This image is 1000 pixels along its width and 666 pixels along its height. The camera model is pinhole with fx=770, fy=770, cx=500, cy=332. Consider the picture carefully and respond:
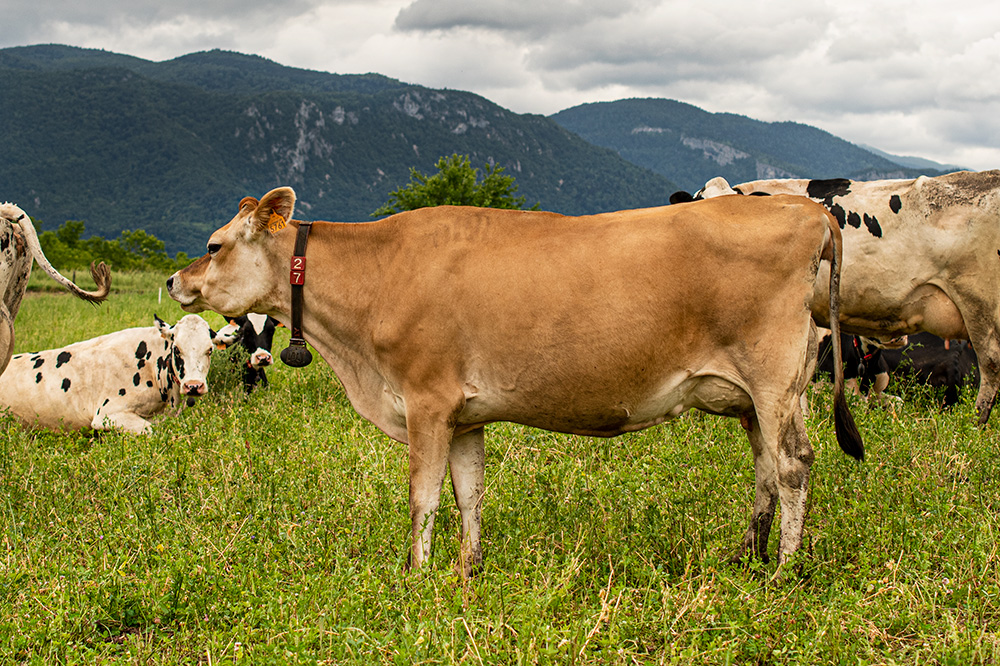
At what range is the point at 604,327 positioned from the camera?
4.33m

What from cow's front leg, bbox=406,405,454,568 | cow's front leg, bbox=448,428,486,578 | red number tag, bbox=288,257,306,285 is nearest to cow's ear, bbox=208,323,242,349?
red number tag, bbox=288,257,306,285

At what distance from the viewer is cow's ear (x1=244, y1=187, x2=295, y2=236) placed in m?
4.93

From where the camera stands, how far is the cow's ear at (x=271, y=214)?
4934 millimetres

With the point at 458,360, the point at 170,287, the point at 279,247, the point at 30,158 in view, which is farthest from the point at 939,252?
the point at 30,158

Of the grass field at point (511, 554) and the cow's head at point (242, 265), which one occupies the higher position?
the cow's head at point (242, 265)

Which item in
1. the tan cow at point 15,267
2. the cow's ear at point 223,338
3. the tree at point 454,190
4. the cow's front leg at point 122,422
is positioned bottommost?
the cow's front leg at point 122,422

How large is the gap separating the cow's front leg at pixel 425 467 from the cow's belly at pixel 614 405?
20 cm

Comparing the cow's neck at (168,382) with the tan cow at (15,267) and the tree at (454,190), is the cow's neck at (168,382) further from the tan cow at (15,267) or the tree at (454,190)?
the tree at (454,190)

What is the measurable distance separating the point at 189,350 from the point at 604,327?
6259 mm

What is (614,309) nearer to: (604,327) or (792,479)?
(604,327)

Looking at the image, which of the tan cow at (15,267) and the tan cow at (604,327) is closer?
the tan cow at (604,327)

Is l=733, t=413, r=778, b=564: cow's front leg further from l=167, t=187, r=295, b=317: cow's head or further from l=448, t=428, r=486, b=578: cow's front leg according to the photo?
l=167, t=187, r=295, b=317: cow's head

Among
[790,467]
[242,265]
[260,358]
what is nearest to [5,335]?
[260,358]

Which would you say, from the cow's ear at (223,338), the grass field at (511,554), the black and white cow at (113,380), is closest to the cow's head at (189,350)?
the black and white cow at (113,380)
